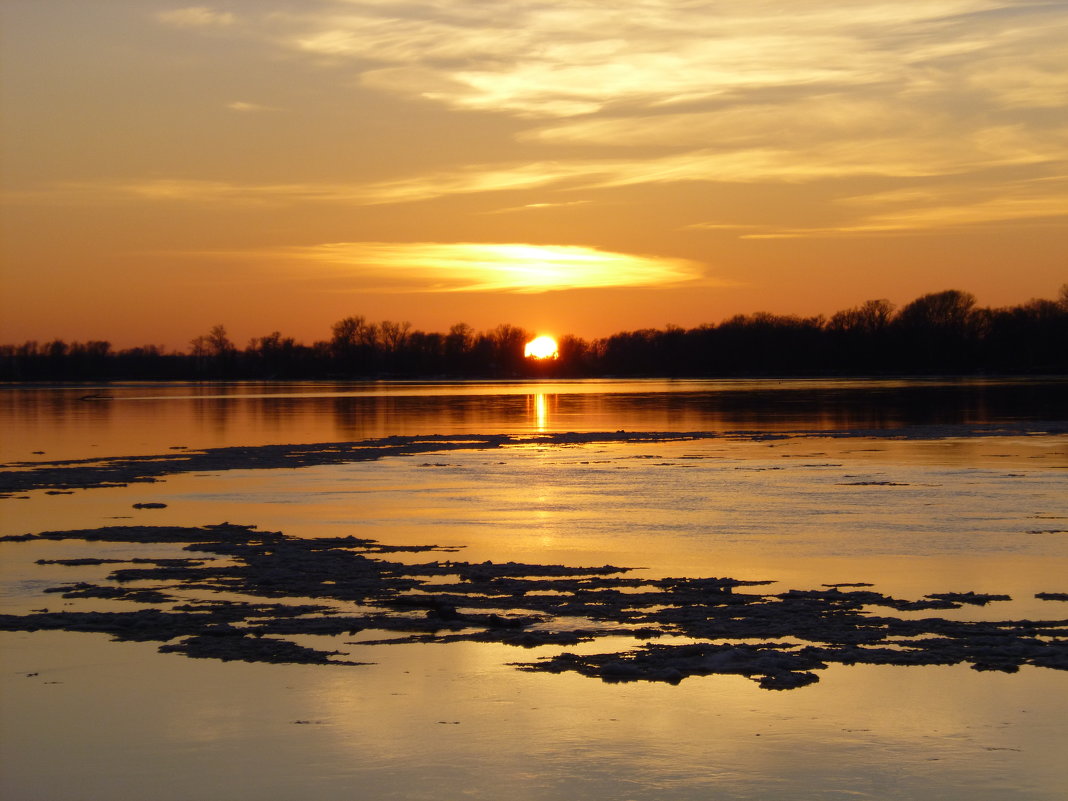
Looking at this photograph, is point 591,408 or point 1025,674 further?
point 591,408

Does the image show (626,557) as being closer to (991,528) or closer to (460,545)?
(460,545)

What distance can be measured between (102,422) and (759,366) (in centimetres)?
15549

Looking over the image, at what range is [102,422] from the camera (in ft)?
167

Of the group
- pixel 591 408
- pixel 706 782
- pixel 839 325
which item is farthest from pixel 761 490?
pixel 839 325

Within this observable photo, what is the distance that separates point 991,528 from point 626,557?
5405 mm

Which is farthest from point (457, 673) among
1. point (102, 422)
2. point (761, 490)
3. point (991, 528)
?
point (102, 422)

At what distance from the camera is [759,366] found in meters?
196

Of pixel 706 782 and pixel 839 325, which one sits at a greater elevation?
pixel 839 325

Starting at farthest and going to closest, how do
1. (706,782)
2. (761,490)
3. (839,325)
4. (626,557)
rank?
(839,325) < (761,490) < (626,557) < (706,782)

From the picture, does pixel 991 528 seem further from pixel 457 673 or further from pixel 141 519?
pixel 141 519

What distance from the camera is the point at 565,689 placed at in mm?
8531

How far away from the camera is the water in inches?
272

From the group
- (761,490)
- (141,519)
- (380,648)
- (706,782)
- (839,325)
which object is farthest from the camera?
(839,325)

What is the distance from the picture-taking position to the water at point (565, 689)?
22.6 feet
